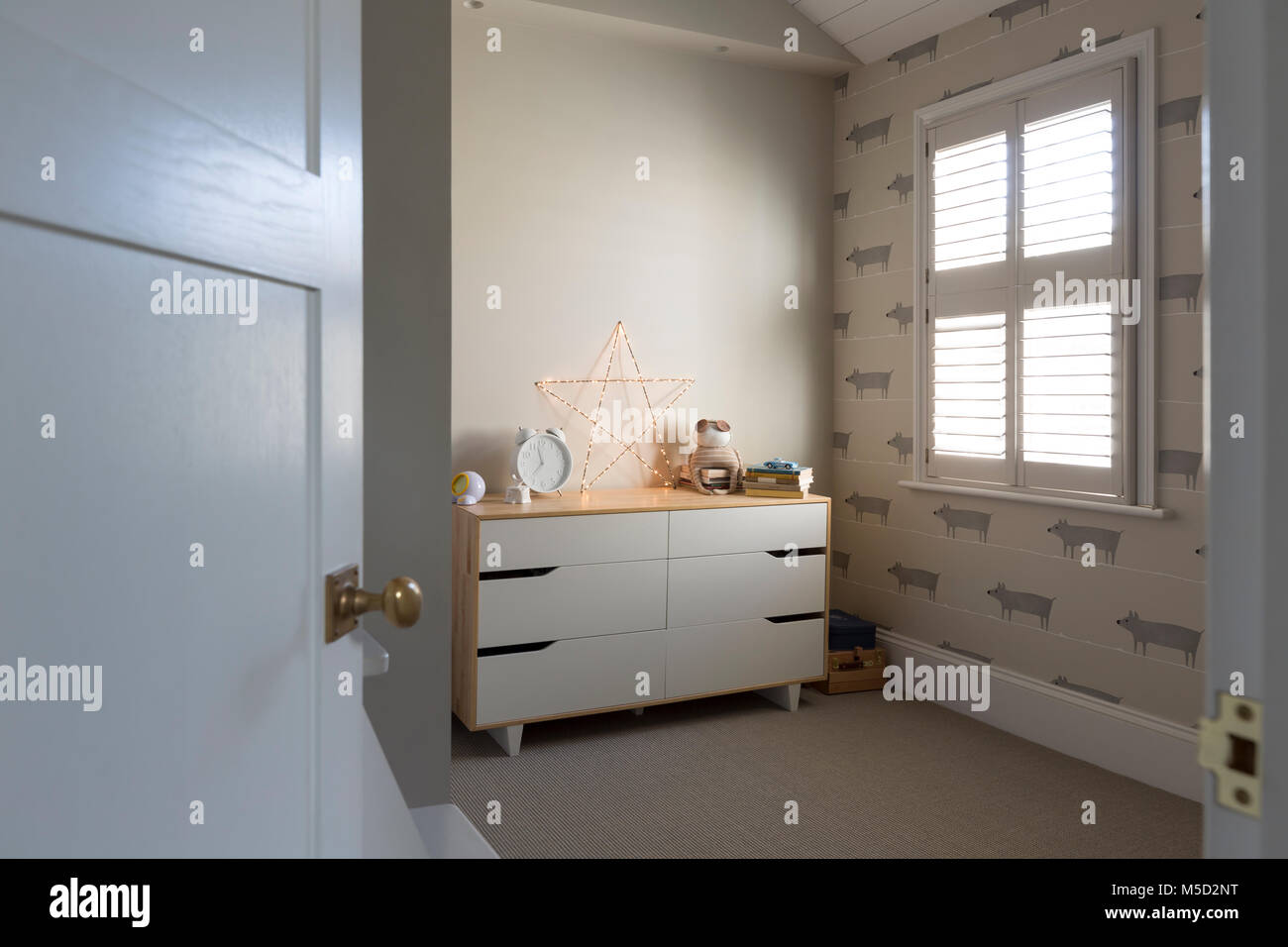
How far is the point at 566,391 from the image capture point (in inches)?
144

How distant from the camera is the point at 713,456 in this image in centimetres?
372

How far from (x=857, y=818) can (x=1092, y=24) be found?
2.64 metres

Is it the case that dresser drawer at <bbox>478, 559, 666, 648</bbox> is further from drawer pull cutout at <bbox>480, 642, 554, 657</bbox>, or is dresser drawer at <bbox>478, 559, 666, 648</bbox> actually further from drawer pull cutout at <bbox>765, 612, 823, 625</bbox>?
drawer pull cutout at <bbox>765, 612, 823, 625</bbox>

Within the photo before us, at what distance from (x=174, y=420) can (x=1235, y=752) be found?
2.33ft

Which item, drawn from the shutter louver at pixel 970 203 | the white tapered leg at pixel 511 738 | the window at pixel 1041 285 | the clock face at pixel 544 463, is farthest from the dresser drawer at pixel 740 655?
the shutter louver at pixel 970 203

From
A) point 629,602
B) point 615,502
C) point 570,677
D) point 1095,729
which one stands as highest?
point 615,502

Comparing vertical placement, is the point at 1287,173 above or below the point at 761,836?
above

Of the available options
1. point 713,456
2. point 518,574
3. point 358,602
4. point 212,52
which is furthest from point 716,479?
point 212,52

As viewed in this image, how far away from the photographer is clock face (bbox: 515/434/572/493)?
11.0 feet

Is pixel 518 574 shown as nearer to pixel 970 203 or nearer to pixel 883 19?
pixel 970 203

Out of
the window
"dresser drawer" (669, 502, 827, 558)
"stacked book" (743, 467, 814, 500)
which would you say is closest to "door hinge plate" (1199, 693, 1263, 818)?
the window

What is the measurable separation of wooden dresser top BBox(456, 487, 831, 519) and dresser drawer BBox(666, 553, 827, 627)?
8.0 inches
